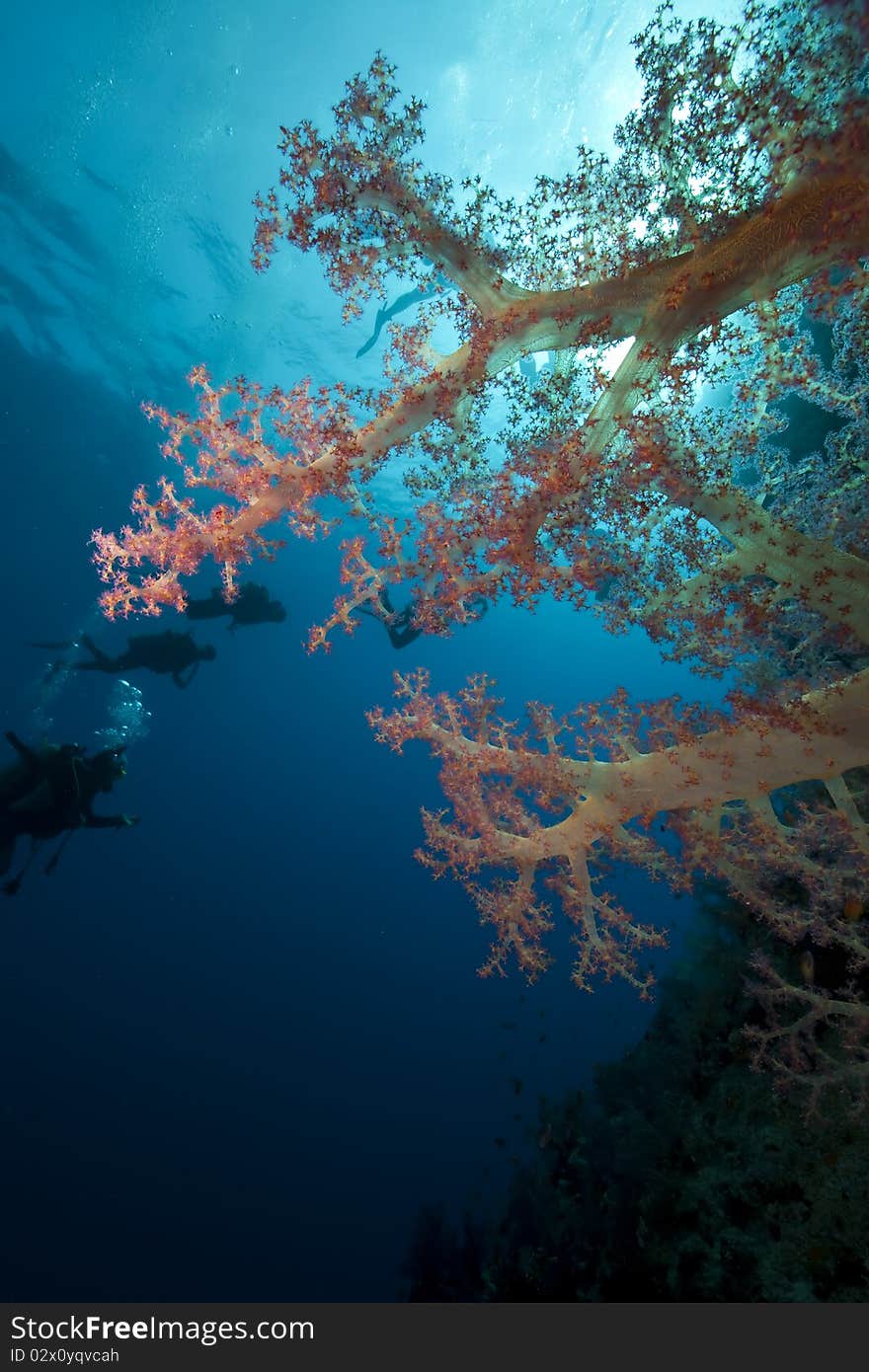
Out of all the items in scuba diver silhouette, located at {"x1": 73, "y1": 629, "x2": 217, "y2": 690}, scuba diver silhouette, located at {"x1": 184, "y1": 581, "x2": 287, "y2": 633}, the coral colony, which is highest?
scuba diver silhouette, located at {"x1": 184, "y1": 581, "x2": 287, "y2": 633}

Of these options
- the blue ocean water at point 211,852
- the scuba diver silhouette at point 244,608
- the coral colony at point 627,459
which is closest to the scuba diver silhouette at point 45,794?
the scuba diver silhouette at point 244,608

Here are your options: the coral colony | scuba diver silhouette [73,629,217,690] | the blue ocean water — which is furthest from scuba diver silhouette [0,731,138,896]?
the blue ocean water

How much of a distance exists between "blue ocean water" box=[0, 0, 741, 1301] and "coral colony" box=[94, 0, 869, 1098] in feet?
17.0

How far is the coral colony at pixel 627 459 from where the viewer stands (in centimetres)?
294

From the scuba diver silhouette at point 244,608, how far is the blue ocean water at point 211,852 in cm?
768

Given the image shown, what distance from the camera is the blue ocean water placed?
11750mm

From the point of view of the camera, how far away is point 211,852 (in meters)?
43.8

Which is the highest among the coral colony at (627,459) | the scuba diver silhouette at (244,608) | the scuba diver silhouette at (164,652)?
the scuba diver silhouette at (244,608)

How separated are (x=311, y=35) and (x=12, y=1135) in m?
37.4

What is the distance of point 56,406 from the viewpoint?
25906mm

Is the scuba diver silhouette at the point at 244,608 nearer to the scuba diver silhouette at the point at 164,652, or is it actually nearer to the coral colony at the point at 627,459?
the scuba diver silhouette at the point at 164,652

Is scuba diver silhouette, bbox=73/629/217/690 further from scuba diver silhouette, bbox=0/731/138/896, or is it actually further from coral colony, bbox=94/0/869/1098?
coral colony, bbox=94/0/869/1098

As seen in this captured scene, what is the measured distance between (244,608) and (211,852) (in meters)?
34.7

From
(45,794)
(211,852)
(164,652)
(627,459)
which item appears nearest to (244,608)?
(164,652)
